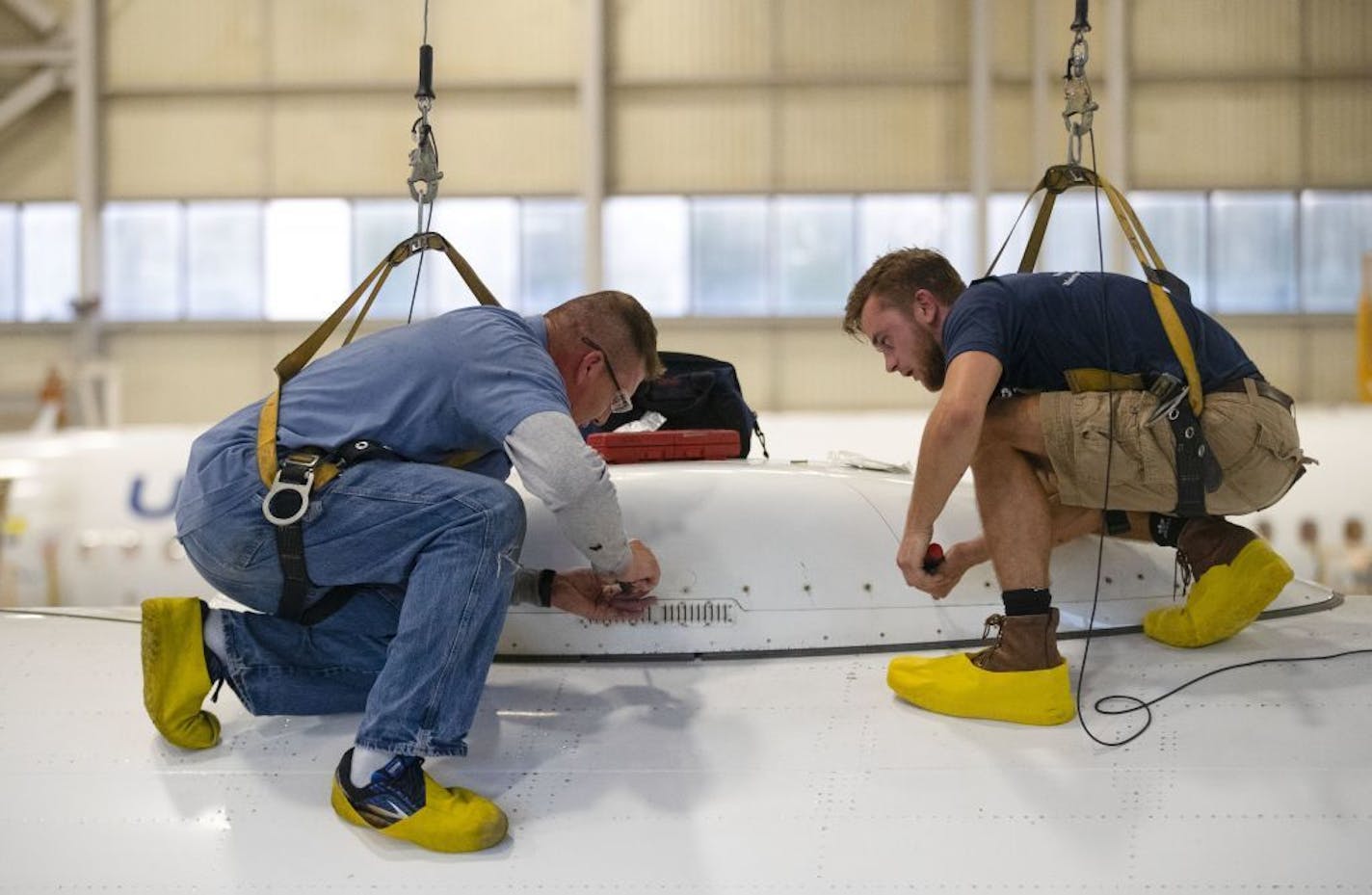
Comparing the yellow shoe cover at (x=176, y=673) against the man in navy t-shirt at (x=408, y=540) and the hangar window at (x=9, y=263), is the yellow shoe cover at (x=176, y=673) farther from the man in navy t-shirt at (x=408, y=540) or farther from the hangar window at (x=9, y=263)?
the hangar window at (x=9, y=263)

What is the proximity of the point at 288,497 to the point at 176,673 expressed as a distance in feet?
1.92

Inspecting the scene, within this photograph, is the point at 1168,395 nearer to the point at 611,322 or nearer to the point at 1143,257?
the point at 1143,257

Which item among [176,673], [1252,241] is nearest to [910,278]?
[176,673]

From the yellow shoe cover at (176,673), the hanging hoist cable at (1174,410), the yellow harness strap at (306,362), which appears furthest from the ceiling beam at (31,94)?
the hanging hoist cable at (1174,410)

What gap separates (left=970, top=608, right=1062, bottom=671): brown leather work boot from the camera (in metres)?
3.23

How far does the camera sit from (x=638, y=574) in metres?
3.17

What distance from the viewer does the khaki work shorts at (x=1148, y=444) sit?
3.29 m

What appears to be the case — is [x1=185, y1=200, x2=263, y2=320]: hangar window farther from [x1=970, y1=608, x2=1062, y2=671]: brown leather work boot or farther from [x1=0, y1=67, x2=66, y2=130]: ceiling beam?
[x1=970, y1=608, x2=1062, y2=671]: brown leather work boot

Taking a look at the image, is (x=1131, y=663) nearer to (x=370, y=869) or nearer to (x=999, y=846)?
(x=999, y=846)

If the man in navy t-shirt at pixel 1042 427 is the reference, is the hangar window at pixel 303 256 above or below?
above

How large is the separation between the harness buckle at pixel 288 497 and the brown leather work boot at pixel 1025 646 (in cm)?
167

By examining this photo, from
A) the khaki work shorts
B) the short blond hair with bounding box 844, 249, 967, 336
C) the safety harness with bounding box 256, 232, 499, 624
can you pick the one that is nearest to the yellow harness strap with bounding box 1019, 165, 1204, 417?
the khaki work shorts

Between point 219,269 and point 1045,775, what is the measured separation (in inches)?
543

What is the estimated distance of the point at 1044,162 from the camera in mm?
14258
